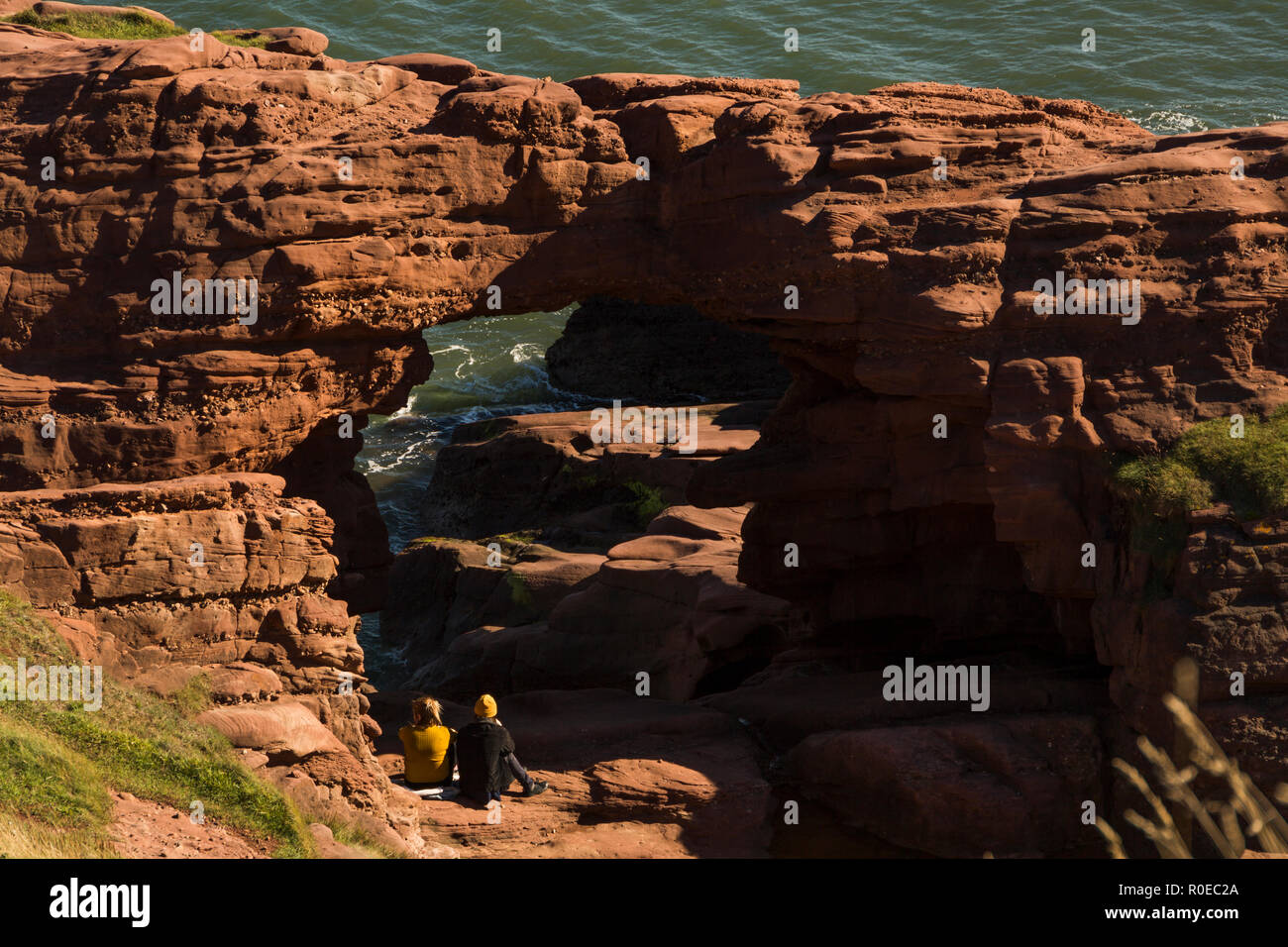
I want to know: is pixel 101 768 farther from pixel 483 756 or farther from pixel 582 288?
pixel 582 288

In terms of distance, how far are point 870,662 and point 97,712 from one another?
38.8 ft

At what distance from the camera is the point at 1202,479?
1492 cm

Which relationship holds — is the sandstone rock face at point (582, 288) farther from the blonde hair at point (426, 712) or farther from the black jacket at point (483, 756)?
the black jacket at point (483, 756)

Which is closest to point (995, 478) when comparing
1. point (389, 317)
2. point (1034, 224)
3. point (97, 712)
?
point (1034, 224)

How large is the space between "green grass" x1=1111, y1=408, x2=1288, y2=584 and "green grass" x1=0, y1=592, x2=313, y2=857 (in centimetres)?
966

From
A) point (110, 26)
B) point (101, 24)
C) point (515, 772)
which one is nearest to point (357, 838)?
point (515, 772)

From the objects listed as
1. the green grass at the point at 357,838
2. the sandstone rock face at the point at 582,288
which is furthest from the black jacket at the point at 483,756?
the green grass at the point at 357,838

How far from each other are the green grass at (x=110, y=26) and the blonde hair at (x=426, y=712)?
988 centimetres

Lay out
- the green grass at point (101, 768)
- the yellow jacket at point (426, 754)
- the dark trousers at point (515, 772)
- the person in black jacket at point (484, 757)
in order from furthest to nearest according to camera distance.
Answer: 1. the yellow jacket at point (426, 754)
2. the dark trousers at point (515, 772)
3. the person in black jacket at point (484, 757)
4. the green grass at point (101, 768)

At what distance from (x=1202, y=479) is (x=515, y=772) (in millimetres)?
8406

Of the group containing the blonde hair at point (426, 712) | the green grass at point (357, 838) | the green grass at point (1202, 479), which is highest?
the green grass at point (1202, 479)

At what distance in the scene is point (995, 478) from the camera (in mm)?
15773

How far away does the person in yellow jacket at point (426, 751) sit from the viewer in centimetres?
1479
